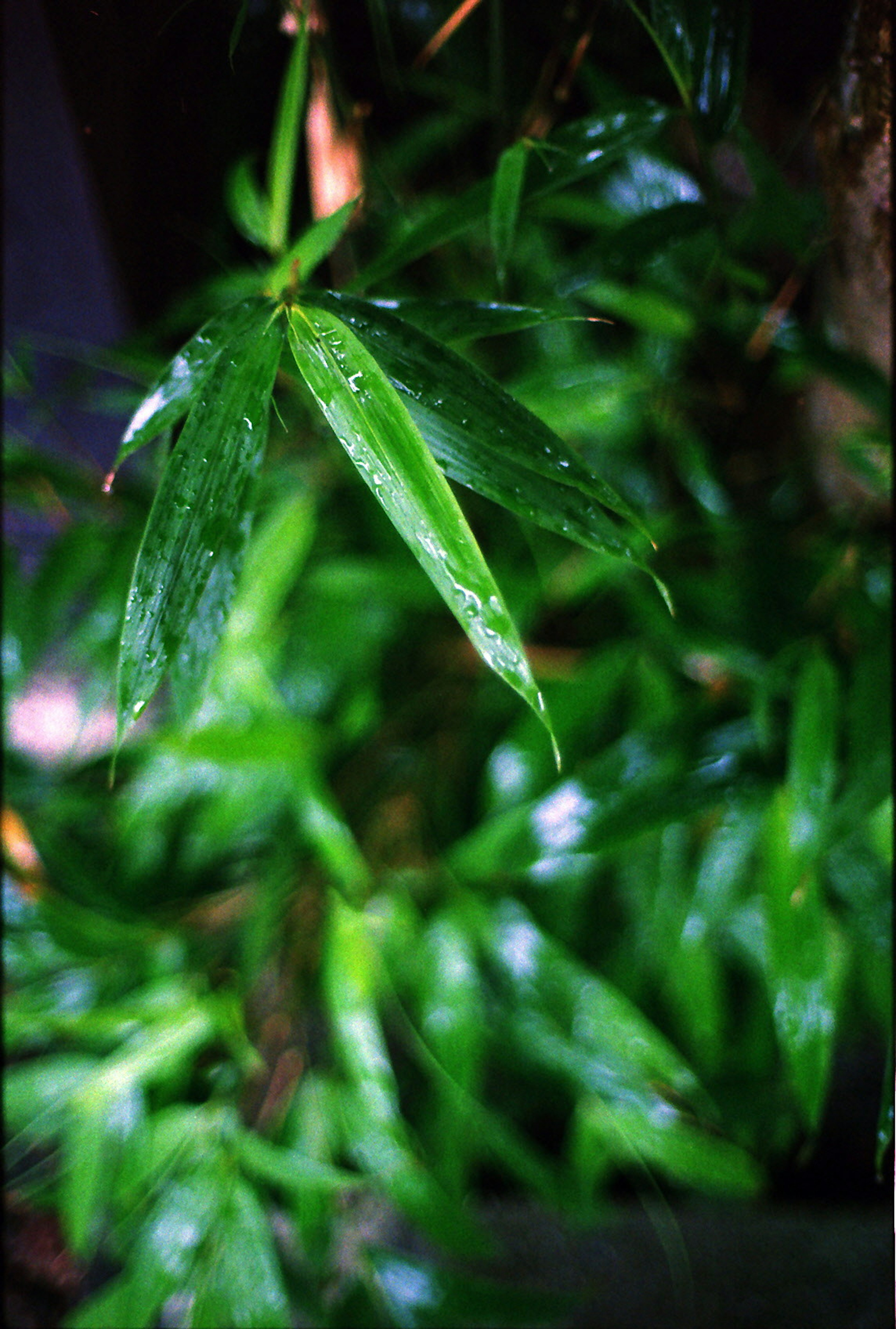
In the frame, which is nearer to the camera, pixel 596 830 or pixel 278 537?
pixel 596 830

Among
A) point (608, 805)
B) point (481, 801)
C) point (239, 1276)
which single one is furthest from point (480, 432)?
point (239, 1276)

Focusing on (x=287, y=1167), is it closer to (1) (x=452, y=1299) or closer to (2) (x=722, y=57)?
(1) (x=452, y=1299)

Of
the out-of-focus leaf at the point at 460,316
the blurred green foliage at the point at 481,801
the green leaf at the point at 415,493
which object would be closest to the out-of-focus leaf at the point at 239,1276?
the blurred green foliage at the point at 481,801

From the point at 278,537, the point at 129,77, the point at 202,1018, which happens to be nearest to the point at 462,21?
the point at 129,77

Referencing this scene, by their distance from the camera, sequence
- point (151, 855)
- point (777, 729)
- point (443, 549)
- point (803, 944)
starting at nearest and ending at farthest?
point (443, 549) < point (803, 944) < point (777, 729) < point (151, 855)

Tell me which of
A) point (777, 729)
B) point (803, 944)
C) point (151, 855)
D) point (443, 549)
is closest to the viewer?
point (443, 549)

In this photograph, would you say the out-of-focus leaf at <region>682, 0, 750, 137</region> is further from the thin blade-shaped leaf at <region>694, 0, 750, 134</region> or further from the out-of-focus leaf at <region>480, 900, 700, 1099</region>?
the out-of-focus leaf at <region>480, 900, 700, 1099</region>

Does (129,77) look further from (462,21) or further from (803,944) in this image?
(803,944)

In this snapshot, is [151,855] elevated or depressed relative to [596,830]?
elevated
